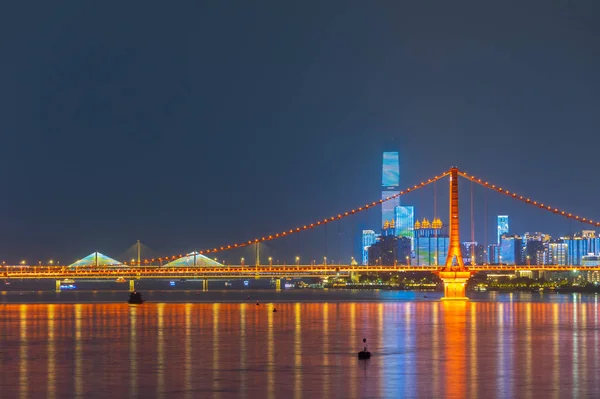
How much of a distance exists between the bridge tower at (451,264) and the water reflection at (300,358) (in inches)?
1191

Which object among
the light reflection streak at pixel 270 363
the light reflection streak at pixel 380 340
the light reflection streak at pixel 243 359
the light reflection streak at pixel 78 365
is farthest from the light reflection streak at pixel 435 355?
the light reflection streak at pixel 78 365

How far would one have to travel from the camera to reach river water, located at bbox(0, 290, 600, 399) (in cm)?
3422

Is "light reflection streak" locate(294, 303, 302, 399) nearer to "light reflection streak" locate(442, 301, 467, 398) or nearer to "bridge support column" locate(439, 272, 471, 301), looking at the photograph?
"light reflection streak" locate(442, 301, 467, 398)

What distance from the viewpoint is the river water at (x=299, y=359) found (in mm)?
34219

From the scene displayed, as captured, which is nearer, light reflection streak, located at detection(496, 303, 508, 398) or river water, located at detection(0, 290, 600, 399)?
light reflection streak, located at detection(496, 303, 508, 398)

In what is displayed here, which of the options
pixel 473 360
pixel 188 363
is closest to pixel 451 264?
pixel 473 360

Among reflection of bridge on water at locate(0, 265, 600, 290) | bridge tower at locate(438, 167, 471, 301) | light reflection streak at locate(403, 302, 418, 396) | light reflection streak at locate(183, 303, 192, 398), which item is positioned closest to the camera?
light reflection streak at locate(183, 303, 192, 398)

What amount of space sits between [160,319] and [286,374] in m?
40.0

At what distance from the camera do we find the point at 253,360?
142 ft

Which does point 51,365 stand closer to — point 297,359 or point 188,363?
point 188,363

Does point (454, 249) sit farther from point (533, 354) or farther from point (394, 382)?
point (394, 382)

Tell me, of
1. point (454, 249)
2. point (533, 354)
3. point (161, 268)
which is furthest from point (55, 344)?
point (161, 268)

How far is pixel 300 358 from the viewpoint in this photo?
145 feet

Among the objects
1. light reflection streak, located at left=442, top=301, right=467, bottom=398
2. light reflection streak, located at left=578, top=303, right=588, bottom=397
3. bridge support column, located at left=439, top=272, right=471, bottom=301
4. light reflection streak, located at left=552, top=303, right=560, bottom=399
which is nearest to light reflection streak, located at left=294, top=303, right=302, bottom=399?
light reflection streak, located at left=442, top=301, right=467, bottom=398
